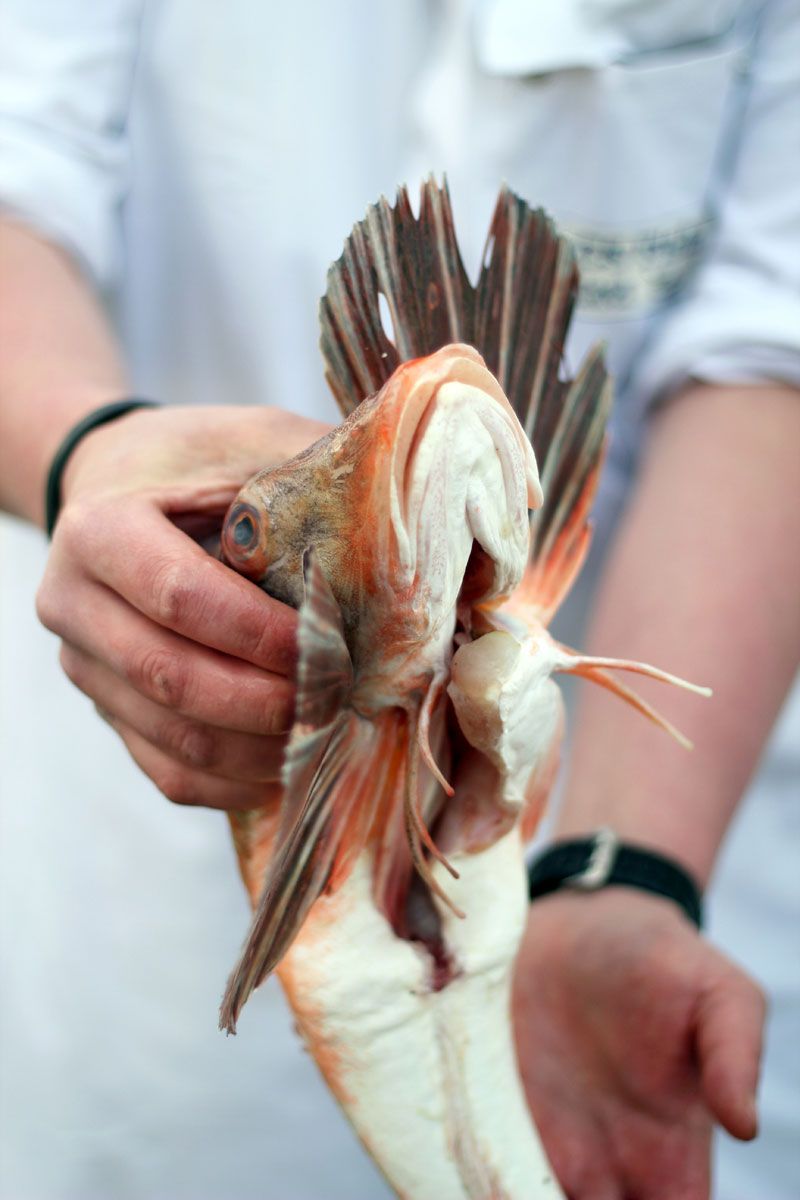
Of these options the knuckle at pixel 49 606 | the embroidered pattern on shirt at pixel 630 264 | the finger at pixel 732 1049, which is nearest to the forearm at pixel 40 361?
the knuckle at pixel 49 606

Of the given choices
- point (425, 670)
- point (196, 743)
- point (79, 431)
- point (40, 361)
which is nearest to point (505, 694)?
point (425, 670)

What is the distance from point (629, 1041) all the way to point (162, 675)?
426 millimetres

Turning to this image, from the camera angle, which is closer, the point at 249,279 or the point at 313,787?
the point at 313,787

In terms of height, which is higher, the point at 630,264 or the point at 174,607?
the point at 630,264

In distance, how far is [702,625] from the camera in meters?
0.87

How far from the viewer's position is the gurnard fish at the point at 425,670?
0.43m

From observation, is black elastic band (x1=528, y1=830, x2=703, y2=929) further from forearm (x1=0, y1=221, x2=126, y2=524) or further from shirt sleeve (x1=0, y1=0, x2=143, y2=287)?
shirt sleeve (x1=0, y1=0, x2=143, y2=287)

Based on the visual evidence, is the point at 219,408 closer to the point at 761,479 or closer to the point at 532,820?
the point at 532,820

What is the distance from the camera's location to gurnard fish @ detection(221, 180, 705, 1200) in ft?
1.40

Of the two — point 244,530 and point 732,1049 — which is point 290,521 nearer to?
point 244,530

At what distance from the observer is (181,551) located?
1.53 feet

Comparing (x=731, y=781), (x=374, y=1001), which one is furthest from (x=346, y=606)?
(x=731, y=781)

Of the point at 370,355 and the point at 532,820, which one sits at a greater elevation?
the point at 370,355

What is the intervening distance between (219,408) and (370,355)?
11cm
